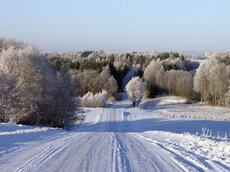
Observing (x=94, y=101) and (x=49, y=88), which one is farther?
(x=94, y=101)

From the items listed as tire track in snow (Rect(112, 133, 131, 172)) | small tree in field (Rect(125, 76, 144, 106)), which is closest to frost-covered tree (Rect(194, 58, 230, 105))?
small tree in field (Rect(125, 76, 144, 106))

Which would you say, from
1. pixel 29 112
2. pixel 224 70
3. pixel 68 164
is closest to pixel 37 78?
pixel 29 112

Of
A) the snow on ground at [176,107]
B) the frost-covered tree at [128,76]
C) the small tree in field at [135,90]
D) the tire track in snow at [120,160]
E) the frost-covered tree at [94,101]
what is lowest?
the snow on ground at [176,107]

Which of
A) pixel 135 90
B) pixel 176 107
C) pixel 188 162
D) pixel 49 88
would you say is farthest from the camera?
pixel 135 90

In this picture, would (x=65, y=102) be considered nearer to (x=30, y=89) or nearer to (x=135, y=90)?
(x=30, y=89)

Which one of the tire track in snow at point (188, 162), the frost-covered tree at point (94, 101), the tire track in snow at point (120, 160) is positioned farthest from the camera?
the frost-covered tree at point (94, 101)

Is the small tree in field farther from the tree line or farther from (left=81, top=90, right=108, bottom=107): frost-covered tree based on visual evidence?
(left=81, top=90, right=108, bottom=107): frost-covered tree

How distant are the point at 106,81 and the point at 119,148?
110590 mm

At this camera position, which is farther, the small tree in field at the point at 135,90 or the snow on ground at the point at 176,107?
the small tree in field at the point at 135,90

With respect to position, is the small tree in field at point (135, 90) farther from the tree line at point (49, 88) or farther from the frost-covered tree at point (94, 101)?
the frost-covered tree at point (94, 101)

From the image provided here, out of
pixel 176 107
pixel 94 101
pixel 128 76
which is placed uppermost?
pixel 128 76

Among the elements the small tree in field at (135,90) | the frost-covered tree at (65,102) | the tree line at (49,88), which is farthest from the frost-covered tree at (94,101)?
the frost-covered tree at (65,102)

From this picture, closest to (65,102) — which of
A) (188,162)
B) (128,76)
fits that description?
(188,162)

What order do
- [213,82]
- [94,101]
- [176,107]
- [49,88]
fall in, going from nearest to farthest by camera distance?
[49,88], [94,101], [176,107], [213,82]
